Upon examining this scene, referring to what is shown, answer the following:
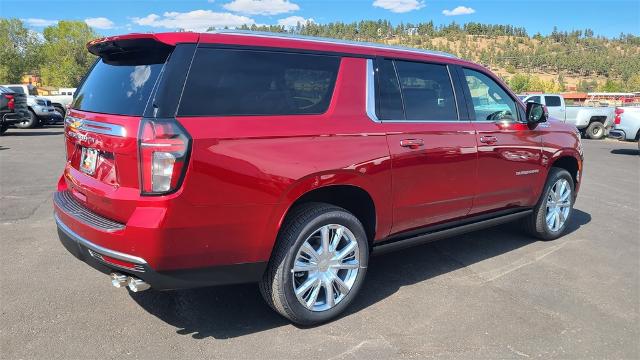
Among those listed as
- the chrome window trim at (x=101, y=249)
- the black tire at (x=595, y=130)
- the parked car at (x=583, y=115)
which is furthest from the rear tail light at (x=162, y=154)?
the black tire at (x=595, y=130)

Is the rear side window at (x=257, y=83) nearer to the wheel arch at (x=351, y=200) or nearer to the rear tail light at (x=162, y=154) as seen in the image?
the rear tail light at (x=162, y=154)

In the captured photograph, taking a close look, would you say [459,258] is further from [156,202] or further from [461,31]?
[461,31]

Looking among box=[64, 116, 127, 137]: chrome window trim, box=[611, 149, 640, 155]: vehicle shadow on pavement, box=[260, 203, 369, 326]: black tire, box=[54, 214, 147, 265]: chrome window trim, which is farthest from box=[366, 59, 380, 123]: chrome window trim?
box=[611, 149, 640, 155]: vehicle shadow on pavement

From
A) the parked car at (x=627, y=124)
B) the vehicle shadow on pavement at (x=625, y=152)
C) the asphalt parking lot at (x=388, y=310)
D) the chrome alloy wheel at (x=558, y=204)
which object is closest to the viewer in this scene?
the asphalt parking lot at (x=388, y=310)

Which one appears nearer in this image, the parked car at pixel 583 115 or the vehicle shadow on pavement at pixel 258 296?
the vehicle shadow on pavement at pixel 258 296

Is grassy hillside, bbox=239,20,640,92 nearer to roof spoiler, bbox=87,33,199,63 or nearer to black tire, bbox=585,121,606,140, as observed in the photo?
black tire, bbox=585,121,606,140

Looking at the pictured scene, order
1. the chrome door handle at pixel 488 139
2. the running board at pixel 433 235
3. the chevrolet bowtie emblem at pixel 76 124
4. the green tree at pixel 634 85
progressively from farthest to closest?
the green tree at pixel 634 85 < the chrome door handle at pixel 488 139 < the running board at pixel 433 235 < the chevrolet bowtie emblem at pixel 76 124

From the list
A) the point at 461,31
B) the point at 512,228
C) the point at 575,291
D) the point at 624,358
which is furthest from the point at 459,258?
the point at 461,31

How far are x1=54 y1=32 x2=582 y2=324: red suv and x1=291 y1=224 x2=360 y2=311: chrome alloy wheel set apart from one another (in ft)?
0.03

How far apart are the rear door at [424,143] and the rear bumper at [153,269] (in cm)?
130

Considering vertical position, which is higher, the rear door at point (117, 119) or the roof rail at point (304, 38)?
the roof rail at point (304, 38)

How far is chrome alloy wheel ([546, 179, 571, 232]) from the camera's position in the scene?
552cm

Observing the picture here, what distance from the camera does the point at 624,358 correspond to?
10.3ft

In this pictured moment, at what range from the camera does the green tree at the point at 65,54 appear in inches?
2997
